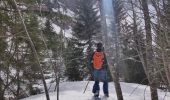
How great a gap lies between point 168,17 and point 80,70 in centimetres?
2353

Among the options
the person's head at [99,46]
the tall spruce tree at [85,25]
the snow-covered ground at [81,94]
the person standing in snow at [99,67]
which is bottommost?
the snow-covered ground at [81,94]

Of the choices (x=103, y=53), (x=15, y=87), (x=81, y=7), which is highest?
(x=81, y=7)

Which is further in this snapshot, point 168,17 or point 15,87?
point 15,87

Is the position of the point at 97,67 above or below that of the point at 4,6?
below

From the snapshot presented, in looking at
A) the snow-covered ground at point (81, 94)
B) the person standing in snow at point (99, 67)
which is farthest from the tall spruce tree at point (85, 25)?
the person standing in snow at point (99, 67)

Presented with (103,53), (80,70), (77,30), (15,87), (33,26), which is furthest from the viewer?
(77,30)

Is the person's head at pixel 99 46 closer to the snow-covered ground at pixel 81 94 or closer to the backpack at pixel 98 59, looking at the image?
the backpack at pixel 98 59

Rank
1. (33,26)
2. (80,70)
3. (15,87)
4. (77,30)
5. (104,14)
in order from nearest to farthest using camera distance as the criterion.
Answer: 1. (104,14)
2. (33,26)
3. (15,87)
4. (80,70)
5. (77,30)

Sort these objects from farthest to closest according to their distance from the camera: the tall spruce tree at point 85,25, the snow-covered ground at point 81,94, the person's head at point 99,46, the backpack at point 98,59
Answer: the tall spruce tree at point 85,25, the snow-covered ground at point 81,94, the backpack at point 98,59, the person's head at point 99,46

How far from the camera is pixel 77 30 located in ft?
115

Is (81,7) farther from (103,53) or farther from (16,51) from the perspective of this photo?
(103,53)

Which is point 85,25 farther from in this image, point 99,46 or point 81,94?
point 99,46

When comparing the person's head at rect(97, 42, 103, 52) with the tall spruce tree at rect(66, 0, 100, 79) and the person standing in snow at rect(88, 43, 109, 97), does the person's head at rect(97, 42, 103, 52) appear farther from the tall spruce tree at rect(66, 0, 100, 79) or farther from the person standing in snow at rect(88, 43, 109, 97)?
the tall spruce tree at rect(66, 0, 100, 79)

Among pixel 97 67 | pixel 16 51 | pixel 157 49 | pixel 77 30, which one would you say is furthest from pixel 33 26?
pixel 77 30
